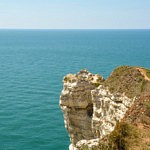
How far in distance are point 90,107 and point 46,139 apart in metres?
22.0

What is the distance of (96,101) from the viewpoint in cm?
4022

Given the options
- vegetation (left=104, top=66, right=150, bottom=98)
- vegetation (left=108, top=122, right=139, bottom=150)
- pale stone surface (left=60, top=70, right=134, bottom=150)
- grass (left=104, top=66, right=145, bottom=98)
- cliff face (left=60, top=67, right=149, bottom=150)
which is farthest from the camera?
pale stone surface (left=60, top=70, right=134, bottom=150)

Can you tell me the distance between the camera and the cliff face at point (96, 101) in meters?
36.3

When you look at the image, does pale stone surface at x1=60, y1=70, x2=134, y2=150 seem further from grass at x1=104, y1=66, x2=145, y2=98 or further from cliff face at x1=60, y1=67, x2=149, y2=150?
grass at x1=104, y1=66, x2=145, y2=98

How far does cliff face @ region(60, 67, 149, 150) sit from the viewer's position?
1430 inches

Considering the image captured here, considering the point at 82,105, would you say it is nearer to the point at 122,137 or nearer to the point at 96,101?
the point at 96,101

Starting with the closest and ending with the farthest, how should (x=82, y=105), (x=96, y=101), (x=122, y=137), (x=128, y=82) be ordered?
1. (x=122, y=137)
2. (x=128, y=82)
3. (x=96, y=101)
4. (x=82, y=105)

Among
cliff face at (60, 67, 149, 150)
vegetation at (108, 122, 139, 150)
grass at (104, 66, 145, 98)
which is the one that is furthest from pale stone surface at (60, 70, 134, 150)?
vegetation at (108, 122, 139, 150)

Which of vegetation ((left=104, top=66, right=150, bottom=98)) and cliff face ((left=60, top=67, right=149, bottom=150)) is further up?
vegetation ((left=104, top=66, right=150, bottom=98))

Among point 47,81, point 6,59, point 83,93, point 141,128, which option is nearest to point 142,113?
point 141,128

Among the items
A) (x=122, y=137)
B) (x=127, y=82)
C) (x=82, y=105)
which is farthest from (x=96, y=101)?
(x=122, y=137)

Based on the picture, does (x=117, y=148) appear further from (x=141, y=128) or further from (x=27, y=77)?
(x=27, y=77)

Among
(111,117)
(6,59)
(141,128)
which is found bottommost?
(6,59)

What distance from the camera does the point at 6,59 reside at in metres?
183
